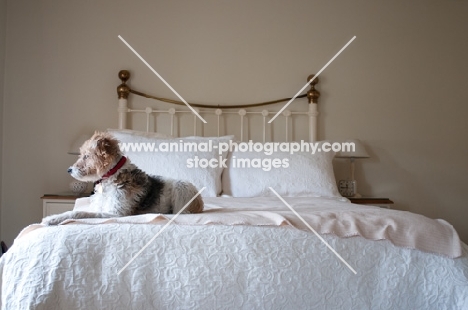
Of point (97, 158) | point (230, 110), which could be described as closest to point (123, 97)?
point (230, 110)

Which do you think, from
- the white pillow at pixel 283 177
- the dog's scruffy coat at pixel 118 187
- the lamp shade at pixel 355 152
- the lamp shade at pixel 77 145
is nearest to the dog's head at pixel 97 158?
the dog's scruffy coat at pixel 118 187

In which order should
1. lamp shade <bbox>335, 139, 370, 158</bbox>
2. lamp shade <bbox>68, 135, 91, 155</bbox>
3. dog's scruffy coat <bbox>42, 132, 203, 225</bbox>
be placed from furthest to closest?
1. lamp shade <bbox>335, 139, 370, 158</bbox>
2. lamp shade <bbox>68, 135, 91, 155</bbox>
3. dog's scruffy coat <bbox>42, 132, 203, 225</bbox>

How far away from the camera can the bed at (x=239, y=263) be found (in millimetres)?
1139

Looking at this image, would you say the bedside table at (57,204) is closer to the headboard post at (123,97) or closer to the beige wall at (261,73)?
the beige wall at (261,73)

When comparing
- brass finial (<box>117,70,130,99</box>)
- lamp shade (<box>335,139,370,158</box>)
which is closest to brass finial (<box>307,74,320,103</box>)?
lamp shade (<box>335,139,370,158</box>)

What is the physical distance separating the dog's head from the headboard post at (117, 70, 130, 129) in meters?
1.50

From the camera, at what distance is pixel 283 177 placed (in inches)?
100

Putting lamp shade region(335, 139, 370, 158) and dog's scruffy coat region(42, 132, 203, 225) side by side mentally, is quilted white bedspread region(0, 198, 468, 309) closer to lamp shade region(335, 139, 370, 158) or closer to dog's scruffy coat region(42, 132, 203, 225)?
dog's scruffy coat region(42, 132, 203, 225)

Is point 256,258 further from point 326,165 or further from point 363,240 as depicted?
point 326,165

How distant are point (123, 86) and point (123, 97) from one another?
8cm

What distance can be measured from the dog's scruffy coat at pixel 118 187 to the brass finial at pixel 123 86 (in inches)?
60.9

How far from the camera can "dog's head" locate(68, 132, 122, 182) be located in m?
1.47

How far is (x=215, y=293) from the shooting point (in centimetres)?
116

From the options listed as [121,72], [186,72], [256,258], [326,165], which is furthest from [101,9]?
[256,258]
